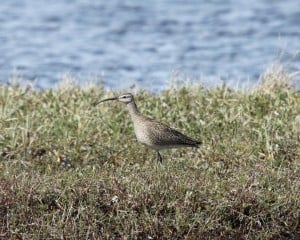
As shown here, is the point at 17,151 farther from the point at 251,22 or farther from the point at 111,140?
the point at 251,22

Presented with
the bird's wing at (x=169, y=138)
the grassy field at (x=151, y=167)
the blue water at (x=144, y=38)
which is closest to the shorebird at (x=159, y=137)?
the bird's wing at (x=169, y=138)

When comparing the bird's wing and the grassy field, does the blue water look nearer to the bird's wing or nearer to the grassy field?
the grassy field

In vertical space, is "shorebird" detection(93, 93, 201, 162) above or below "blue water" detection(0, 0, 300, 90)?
above

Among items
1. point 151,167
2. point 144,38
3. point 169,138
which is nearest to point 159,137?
point 169,138

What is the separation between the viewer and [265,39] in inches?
1118

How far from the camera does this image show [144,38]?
28719mm

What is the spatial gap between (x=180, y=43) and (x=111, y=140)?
50.8ft

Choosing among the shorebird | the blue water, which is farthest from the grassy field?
the blue water

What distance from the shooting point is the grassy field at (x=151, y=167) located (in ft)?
32.0

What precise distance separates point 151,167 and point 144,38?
58.4 feet

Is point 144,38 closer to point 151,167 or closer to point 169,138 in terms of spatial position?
point 169,138

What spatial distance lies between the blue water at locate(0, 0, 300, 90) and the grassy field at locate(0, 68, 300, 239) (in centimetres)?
617

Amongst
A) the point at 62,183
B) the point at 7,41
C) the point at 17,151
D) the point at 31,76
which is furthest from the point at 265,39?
the point at 62,183

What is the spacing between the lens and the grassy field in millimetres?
9758
